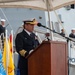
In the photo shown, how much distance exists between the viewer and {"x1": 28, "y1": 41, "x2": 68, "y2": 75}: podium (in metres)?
4.41

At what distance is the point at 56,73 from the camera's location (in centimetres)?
446

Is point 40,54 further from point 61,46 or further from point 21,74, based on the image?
point 21,74

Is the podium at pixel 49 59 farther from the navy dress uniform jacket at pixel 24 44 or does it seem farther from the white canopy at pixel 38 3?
the white canopy at pixel 38 3

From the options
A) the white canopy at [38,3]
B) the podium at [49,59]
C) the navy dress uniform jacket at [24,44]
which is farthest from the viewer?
the white canopy at [38,3]

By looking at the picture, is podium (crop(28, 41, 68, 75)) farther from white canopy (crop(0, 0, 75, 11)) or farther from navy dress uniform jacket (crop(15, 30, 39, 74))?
white canopy (crop(0, 0, 75, 11))

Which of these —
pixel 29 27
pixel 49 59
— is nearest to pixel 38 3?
pixel 29 27

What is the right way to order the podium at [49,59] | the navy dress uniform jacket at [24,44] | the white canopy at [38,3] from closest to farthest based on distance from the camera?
the podium at [49,59]
the navy dress uniform jacket at [24,44]
the white canopy at [38,3]

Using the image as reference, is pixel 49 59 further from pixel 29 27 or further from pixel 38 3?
pixel 38 3

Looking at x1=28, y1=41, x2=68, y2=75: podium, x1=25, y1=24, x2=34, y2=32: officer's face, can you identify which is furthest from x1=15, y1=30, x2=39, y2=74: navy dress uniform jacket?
x1=28, y1=41, x2=68, y2=75: podium

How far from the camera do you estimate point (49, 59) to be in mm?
4398

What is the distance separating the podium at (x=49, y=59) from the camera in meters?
4.41

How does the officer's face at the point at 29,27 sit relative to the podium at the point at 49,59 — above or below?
above

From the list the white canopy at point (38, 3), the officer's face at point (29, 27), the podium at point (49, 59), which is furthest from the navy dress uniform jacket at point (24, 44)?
the white canopy at point (38, 3)

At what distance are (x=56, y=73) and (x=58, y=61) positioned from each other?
0.61 feet
